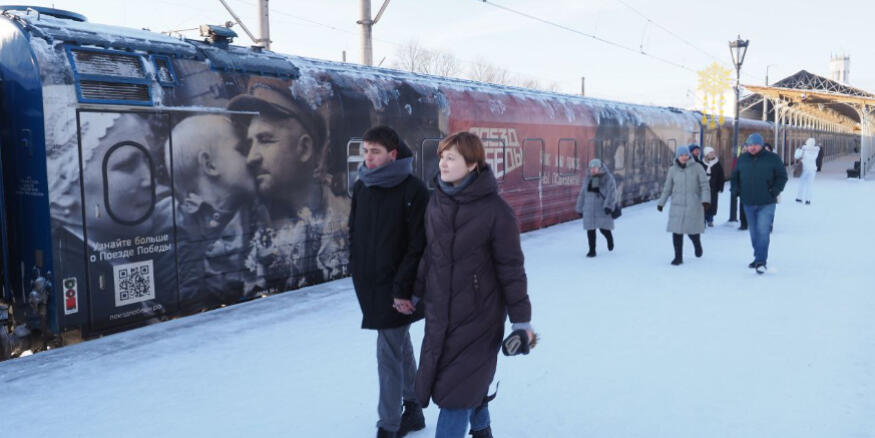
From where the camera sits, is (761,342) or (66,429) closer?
(66,429)

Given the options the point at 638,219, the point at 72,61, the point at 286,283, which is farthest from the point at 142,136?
the point at 638,219

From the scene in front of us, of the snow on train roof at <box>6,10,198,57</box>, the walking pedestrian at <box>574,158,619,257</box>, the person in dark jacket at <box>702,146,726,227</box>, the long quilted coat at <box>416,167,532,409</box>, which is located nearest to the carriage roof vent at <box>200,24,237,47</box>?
the snow on train roof at <box>6,10,198,57</box>

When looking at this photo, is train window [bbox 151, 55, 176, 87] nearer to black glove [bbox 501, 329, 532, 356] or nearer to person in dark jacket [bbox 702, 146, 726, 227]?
black glove [bbox 501, 329, 532, 356]

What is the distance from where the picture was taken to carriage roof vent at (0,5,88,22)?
553 cm

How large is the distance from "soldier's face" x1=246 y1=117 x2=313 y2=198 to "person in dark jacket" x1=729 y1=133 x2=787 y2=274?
5.37 metres

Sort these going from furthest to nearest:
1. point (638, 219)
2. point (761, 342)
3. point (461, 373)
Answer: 1. point (638, 219)
2. point (761, 342)
3. point (461, 373)

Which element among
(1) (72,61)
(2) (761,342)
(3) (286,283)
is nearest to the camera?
(1) (72,61)

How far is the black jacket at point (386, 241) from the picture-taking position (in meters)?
3.54

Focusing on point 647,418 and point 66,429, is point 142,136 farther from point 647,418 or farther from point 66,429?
point 647,418

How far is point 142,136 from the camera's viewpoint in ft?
18.3

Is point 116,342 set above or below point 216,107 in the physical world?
below

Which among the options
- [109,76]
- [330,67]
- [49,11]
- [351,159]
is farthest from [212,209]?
[330,67]

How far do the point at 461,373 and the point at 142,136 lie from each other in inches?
153

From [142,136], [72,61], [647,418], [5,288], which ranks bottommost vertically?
[647,418]
